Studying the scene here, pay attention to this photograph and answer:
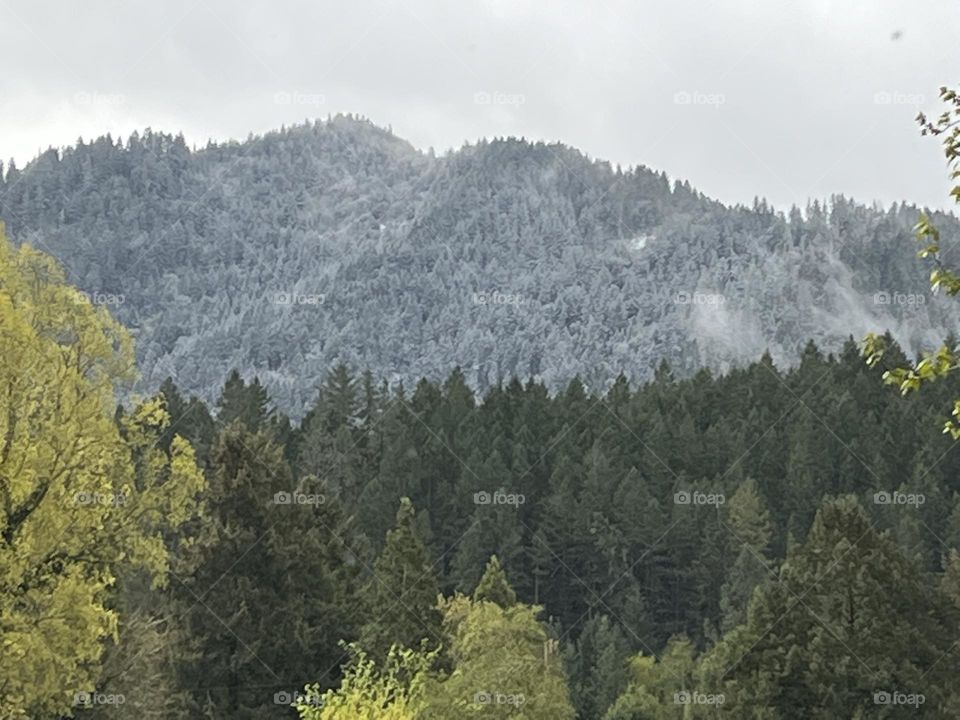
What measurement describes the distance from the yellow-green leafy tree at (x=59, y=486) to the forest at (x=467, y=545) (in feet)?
0.15

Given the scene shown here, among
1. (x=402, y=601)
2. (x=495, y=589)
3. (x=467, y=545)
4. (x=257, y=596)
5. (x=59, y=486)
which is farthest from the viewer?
(x=467, y=545)

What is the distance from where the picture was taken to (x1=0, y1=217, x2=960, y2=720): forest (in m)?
18.8

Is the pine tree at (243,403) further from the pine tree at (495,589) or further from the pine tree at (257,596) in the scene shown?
the pine tree at (257,596)

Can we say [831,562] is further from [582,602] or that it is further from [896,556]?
[582,602]

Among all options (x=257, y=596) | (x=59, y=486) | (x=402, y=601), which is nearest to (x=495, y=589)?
(x=402, y=601)

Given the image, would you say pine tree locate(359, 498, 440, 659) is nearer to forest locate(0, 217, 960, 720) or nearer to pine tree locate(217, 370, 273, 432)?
forest locate(0, 217, 960, 720)

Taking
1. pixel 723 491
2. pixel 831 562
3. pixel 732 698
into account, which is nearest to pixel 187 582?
pixel 732 698

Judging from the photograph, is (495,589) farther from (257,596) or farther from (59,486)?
(59,486)

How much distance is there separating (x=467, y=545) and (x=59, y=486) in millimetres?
56910

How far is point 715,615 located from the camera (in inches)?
2881

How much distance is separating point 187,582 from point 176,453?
1747 cm

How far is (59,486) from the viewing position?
1839 centimetres

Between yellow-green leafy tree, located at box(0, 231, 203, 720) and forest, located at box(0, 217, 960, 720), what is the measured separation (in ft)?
0.15

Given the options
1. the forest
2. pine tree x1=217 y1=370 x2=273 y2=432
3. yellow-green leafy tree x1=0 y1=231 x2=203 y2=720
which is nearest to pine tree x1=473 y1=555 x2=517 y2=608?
the forest
